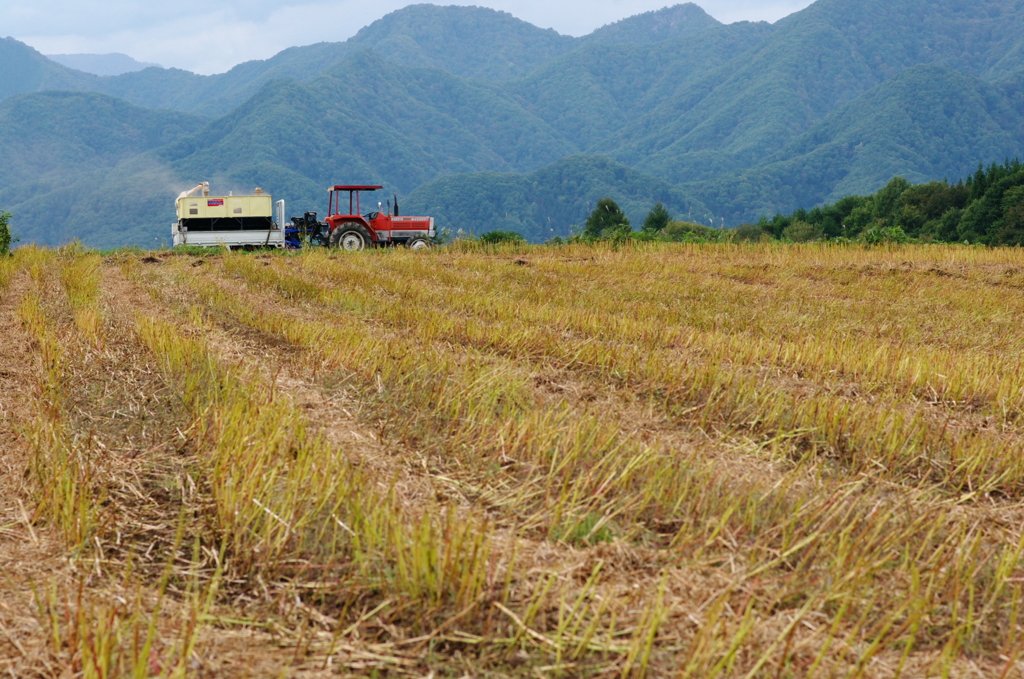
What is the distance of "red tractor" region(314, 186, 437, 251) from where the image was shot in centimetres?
2288

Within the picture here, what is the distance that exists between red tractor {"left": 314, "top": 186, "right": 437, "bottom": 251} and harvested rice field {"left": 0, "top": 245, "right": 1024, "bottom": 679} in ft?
50.7

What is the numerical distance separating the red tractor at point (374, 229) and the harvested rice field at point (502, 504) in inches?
608

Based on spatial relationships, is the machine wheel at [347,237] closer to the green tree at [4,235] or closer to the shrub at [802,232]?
the green tree at [4,235]

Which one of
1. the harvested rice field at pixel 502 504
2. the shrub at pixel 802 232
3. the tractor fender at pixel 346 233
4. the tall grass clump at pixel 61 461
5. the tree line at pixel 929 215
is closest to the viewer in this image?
the harvested rice field at pixel 502 504

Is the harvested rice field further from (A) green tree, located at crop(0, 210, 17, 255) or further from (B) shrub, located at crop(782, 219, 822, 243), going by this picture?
(B) shrub, located at crop(782, 219, 822, 243)

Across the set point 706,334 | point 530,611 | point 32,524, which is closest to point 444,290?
point 706,334

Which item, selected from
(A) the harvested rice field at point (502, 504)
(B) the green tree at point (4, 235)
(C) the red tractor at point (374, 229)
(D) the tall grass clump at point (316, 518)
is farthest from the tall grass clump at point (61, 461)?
(C) the red tractor at point (374, 229)

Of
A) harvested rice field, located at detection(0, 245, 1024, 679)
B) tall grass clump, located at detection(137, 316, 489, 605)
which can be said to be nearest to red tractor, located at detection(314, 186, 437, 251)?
harvested rice field, located at detection(0, 245, 1024, 679)

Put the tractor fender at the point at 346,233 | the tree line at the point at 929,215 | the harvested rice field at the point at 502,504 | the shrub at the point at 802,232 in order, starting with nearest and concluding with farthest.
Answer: the harvested rice field at the point at 502,504 → the tractor fender at the point at 346,233 → the tree line at the point at 929,215 → the shrub at the point at 802,232

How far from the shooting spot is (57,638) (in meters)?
2.21

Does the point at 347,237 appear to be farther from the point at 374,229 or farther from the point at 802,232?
the point at 802,232

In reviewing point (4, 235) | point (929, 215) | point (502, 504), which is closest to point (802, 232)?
point (929, 215)

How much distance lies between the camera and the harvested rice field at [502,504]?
7.57 feet

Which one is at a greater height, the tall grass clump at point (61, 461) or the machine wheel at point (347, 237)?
the machine wheel at point (347, 237)
